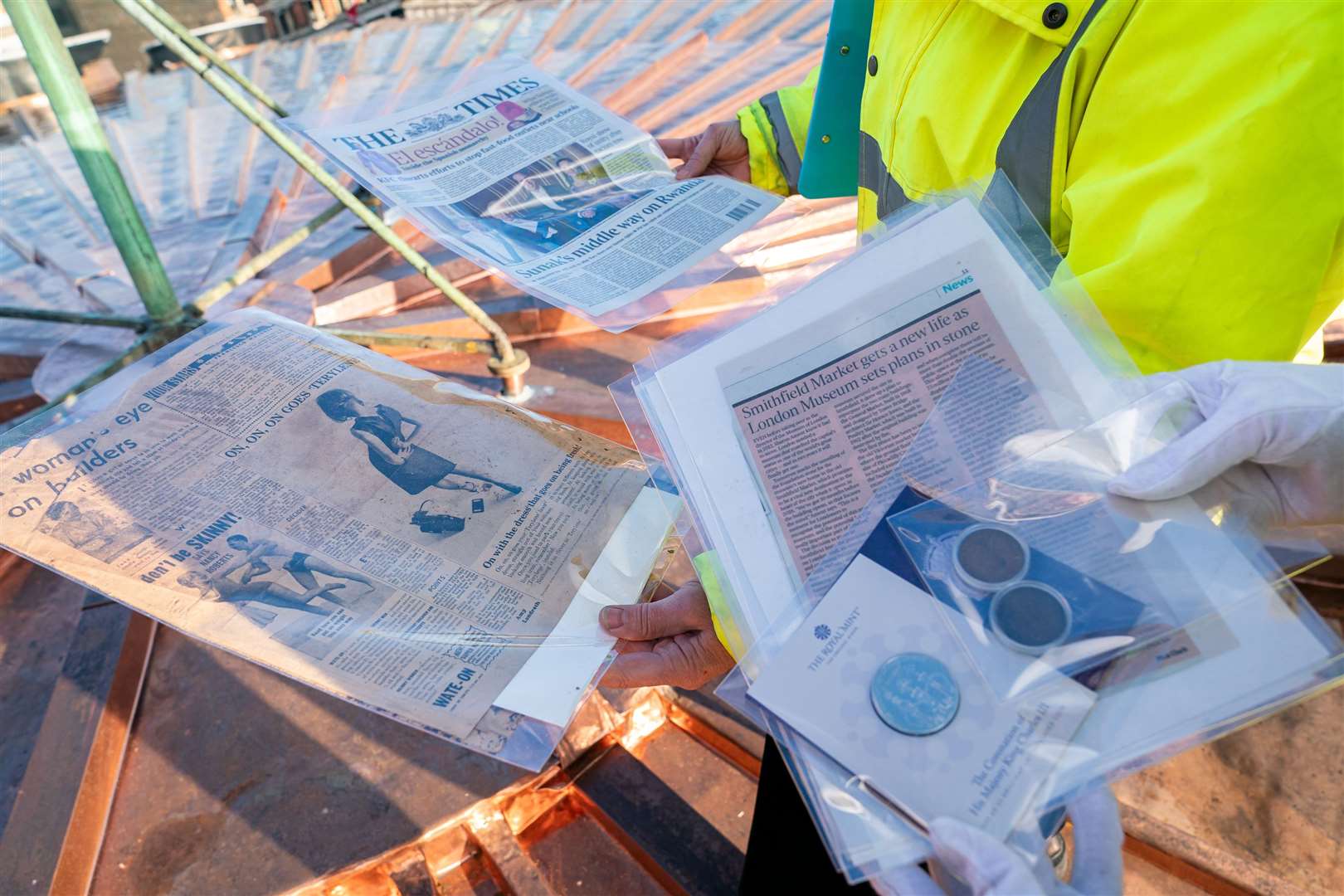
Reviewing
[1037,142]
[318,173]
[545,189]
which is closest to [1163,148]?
[1037,142]

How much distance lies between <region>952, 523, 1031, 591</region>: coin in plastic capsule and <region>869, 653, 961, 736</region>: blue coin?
78 millimetres

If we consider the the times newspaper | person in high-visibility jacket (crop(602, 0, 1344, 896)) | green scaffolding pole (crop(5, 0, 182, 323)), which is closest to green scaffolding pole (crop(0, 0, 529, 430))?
green scaffolding pole (crop(5, 0, 182, 323))

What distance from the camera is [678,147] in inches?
64.2

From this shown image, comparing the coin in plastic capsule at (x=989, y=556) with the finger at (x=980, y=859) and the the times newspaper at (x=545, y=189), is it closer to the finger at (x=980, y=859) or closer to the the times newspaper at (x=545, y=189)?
the finger at (x=980, y=859)

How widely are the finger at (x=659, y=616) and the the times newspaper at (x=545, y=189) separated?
1.19 feet

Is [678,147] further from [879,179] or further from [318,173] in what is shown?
[318,173]

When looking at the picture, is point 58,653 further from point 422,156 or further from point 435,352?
point 422,156

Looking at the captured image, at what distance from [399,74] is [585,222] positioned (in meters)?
3.60

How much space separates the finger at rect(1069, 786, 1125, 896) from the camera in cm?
66

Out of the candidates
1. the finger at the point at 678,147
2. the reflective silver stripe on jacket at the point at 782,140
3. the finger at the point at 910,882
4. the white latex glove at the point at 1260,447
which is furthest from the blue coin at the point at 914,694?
the finger at the point at 678,147

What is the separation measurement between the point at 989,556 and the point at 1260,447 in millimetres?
232

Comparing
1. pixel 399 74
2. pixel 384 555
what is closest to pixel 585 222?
pixel 384 555

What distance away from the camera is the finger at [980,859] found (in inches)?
24.1

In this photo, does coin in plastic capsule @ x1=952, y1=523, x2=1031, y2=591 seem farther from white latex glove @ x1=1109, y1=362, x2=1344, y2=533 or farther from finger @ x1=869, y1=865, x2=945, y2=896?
finger @ x1=869, y1=865, x2=945, y2=896
